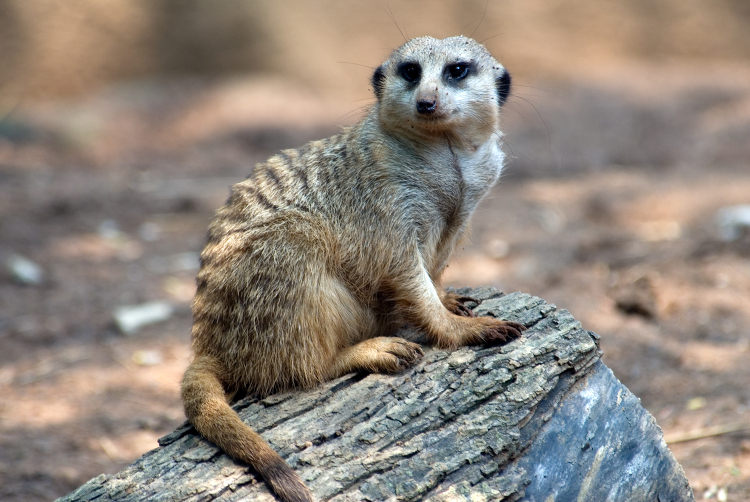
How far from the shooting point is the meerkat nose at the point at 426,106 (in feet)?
9.13

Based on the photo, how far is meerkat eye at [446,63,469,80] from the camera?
3.10 metres

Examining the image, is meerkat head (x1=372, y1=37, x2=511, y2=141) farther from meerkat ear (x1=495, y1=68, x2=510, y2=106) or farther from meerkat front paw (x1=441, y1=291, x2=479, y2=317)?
meerkat front paw (x1=441, y1=291, x2=479, y2=317)

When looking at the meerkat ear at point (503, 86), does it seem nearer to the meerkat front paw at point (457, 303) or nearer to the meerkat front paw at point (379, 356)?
the meerkat front paw at point (457, 303)

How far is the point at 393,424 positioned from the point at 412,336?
62 centimetres

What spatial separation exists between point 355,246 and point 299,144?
5939 mm

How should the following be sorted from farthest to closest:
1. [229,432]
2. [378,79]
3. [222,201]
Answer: [222,201], [378,79], [229,432]

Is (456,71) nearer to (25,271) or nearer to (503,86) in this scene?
(503,86)

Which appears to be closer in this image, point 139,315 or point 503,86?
point 503,86

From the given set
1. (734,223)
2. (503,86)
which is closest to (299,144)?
(734,223)

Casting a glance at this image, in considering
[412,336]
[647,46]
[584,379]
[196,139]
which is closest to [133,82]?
[196,139]

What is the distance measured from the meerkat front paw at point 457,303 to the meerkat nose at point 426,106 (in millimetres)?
837

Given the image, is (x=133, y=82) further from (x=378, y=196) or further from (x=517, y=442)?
(x=517, y=442)

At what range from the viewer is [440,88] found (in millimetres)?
2971

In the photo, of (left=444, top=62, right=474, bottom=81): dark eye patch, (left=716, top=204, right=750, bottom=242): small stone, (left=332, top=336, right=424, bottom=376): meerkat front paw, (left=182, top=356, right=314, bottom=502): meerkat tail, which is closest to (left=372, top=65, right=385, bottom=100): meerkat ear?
(left=444, top=62, right=474, bottom=81): dark eye patch
